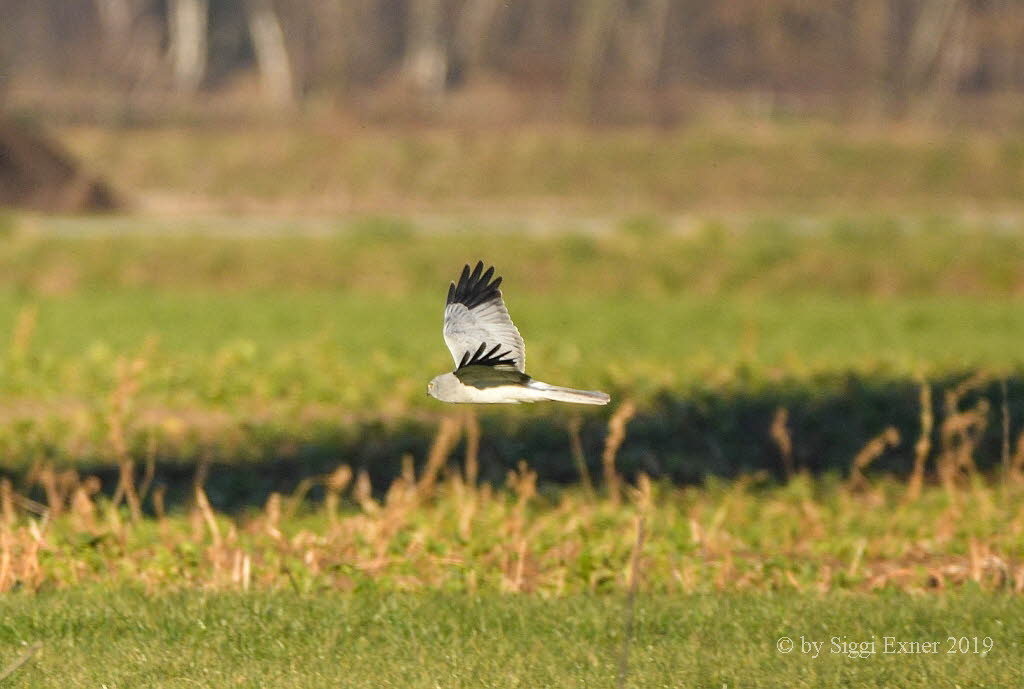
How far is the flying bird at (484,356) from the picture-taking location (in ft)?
14.9

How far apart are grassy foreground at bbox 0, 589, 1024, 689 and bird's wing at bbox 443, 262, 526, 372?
63.9 inches

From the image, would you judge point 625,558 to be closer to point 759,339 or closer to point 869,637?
point 869,637

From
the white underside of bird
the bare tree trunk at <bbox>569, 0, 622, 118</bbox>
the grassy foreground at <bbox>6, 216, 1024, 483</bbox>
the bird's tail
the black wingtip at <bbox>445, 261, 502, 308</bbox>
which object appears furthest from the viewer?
the bare tree trunk at <bbox>569, 0, 622, 118</bbox>

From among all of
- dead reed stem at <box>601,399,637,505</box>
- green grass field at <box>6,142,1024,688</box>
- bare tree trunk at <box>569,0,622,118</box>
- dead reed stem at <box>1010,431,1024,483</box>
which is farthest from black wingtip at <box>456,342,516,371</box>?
bare tree trunk at <box>569,0,622,118</box>

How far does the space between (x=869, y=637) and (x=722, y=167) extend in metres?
30.2

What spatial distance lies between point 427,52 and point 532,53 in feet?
15.4

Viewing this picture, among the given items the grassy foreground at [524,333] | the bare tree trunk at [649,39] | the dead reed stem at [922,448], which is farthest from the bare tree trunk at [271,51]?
the dead reed stem at [922,448]

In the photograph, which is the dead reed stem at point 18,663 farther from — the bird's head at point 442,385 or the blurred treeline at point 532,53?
the blurred treeline at point 532,53

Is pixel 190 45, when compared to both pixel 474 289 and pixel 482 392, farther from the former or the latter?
pixel 482 392

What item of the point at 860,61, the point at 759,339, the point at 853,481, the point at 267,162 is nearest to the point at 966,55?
the point at 860,61

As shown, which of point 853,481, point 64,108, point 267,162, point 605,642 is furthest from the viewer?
point 64,108

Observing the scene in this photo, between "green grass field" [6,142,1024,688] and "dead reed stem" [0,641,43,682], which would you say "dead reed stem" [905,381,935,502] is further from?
"dead reed stem" [0,641,43,682]

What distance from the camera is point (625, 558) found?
820cm

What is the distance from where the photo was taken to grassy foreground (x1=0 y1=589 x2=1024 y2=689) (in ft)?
19.9
